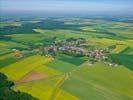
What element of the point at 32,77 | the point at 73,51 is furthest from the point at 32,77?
the point at 73,51

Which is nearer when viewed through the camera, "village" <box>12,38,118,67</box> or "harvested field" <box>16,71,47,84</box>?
"harvested field" <box>16,71,47,84</box>

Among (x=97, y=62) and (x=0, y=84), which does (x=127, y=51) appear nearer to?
(x=97, y=62)

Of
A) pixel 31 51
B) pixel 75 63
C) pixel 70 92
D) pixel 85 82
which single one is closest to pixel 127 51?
pixel 75 63

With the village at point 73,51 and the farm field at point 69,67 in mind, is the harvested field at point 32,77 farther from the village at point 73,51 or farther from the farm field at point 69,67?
the village at point 73,51

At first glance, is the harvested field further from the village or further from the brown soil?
the village

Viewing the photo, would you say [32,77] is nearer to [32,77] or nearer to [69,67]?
[32,77]

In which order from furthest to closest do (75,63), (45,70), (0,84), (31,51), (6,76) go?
(31,51)
(75,63)
(45,70)
(6,76)
(0,84)

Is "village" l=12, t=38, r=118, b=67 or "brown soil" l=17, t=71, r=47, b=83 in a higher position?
"brown soil" l=17, t=71, r=47, b=83

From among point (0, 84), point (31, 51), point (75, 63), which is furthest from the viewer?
point (31, 51)
